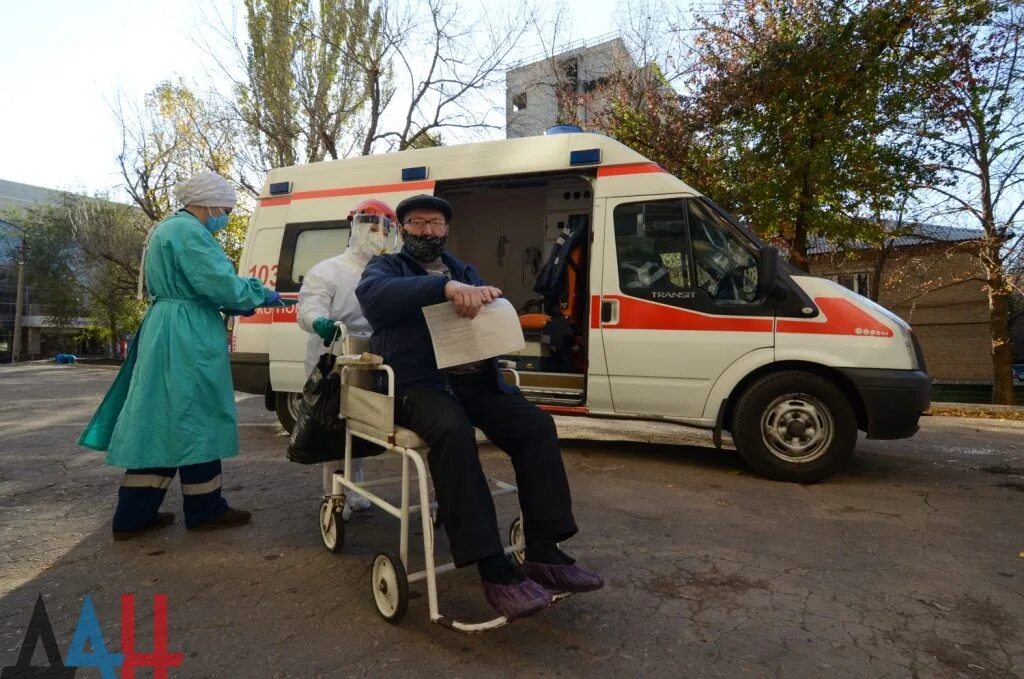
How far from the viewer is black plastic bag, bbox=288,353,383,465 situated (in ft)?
9.97

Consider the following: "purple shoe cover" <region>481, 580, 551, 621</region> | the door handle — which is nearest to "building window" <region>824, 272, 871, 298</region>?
the door handle

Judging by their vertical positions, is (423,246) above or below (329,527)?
above

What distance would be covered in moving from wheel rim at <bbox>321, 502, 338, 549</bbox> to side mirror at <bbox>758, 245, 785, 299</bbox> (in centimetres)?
337

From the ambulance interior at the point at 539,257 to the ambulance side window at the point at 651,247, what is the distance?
0.39 metres

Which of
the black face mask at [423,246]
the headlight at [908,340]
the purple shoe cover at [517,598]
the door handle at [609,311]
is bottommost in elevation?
the purple shoe cover at [517,598]

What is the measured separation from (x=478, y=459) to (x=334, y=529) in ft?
4.08

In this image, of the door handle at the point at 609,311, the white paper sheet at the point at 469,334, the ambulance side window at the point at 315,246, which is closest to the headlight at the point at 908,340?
the door handle at the point at 609,311

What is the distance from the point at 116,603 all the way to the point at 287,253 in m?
4.38

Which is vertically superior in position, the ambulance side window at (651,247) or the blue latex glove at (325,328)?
the ambulance side window at (651,247)

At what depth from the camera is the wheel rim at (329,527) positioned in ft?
10.6

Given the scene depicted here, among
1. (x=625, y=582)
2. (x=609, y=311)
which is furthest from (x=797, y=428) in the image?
(x=625, y=582)

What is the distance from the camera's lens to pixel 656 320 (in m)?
5.08

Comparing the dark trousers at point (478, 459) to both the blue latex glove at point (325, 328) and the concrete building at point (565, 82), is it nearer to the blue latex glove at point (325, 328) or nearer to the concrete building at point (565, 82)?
the blue latex glove at point (325, 328)

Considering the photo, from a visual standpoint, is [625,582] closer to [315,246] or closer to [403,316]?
[403,316]
